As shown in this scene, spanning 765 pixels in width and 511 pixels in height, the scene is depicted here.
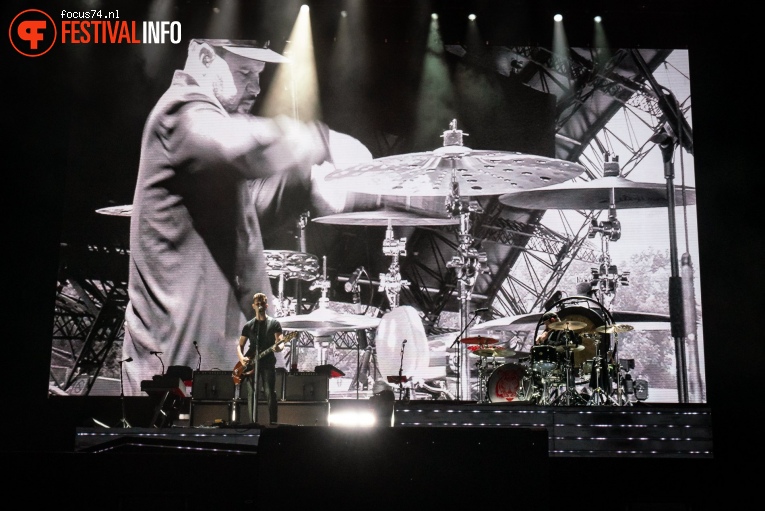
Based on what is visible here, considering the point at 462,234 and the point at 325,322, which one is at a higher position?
the point at 462,234

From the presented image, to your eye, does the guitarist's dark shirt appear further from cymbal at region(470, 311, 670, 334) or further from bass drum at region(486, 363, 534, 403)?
cymbal at region(470, 311, 670, 334)

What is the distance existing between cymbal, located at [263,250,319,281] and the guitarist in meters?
1.15

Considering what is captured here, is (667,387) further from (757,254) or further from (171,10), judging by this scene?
(171,10)

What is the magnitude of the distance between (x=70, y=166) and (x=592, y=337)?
5467 mm

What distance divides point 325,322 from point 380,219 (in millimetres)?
1255

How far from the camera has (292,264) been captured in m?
7.88

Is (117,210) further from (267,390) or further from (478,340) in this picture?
(478,340)

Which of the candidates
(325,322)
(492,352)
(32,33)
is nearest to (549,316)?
(492,352)

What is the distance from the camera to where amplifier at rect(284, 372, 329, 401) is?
6727mm

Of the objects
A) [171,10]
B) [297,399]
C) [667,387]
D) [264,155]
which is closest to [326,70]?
[264,155]

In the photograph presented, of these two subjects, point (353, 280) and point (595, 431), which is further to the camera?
point (353, 280)

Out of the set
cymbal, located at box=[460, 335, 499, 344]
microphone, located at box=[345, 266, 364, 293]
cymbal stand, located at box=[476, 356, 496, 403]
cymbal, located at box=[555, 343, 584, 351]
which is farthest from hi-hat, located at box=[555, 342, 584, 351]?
microphone, located at box=[345, 266, 364, 293]

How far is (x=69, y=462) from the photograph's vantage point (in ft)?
7.17

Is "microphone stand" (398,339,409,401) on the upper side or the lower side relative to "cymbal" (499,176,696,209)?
lower
